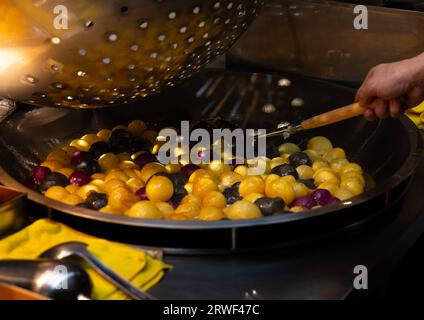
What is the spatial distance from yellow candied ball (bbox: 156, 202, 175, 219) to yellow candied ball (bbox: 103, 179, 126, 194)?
0.13m

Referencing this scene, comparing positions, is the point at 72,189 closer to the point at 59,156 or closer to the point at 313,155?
the point at 59,156

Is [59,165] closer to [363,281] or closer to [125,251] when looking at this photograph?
[125,251]

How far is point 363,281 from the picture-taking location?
105 cm

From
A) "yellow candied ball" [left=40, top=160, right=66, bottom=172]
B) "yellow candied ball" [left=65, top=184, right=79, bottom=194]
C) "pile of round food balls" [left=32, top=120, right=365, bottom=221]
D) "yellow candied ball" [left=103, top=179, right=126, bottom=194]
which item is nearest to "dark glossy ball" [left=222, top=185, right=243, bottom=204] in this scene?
"pile of round food balls" [left=32, top=120, right=365, bottom=221]

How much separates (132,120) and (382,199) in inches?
34.6

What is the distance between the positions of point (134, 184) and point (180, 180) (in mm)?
111

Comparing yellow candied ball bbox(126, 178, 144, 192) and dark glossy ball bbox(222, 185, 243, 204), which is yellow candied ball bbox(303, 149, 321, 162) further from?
yellow candied ball bbox(126, 178, 144, 192)

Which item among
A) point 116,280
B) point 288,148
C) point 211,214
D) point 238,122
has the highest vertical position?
point 238,122

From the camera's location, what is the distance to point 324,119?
59.3 inches

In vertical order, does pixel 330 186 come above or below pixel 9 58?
below

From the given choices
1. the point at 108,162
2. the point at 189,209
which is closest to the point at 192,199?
the point at 189,209

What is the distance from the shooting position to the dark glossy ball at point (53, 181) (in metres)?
1.45

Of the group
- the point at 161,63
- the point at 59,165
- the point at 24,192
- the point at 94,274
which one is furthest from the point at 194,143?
the point at 94,274
